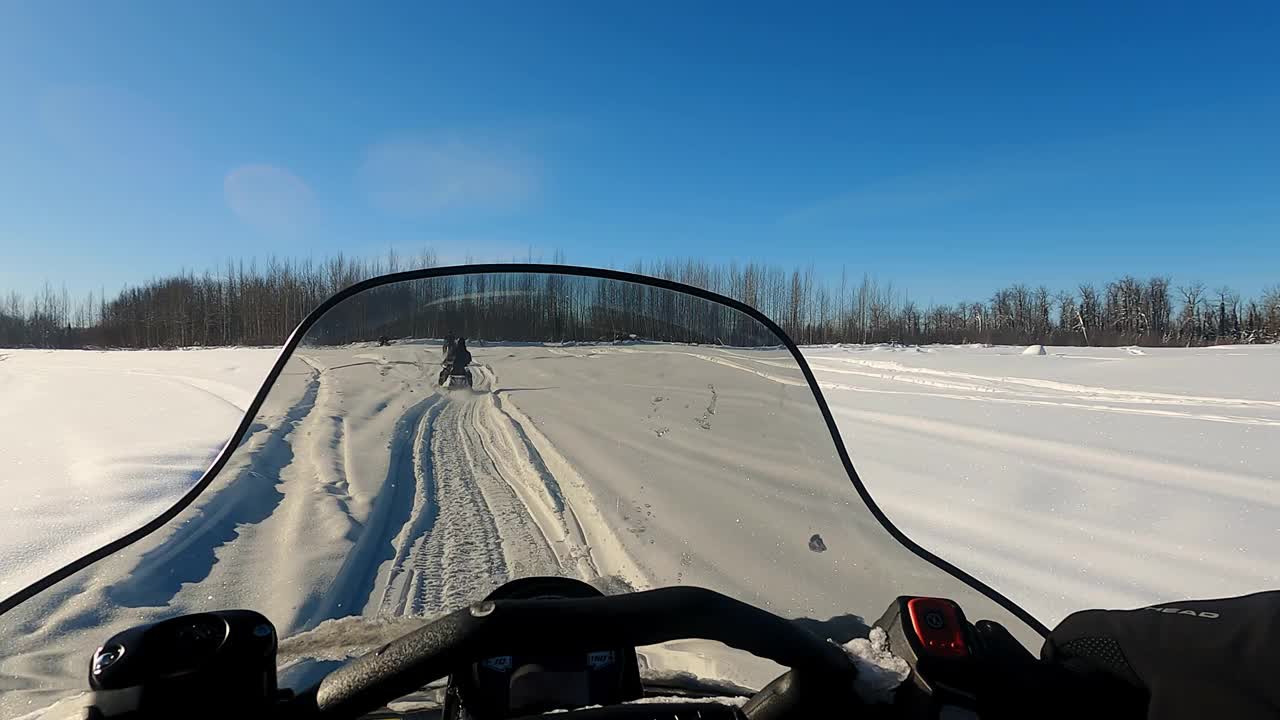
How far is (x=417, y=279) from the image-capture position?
1.01 metres

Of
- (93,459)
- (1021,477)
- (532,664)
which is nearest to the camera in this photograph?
(532,664)

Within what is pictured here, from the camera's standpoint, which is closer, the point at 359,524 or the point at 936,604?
→ the point at 936,604

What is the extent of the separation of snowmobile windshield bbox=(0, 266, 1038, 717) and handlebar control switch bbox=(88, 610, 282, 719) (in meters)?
0.27

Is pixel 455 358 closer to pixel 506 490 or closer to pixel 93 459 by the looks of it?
pixel 506 490

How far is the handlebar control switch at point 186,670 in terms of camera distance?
0.54 metres

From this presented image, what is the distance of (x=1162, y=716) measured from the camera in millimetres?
707

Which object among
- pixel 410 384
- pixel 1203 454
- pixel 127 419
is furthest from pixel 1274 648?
pixel 127 419

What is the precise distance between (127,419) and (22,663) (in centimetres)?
972

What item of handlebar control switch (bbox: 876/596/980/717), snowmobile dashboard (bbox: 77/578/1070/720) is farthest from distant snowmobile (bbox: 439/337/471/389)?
handlebar control switch (bbox: 876/596/980/717)

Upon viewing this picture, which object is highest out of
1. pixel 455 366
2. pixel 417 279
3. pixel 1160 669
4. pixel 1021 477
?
pixel 417 279

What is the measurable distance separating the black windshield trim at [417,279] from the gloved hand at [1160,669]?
0.18 m

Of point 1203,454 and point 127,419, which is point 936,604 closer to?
point 1203,454

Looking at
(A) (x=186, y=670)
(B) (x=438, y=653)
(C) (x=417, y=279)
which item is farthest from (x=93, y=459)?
(B) (x=438, y=653)

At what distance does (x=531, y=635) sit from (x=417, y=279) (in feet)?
1.99
